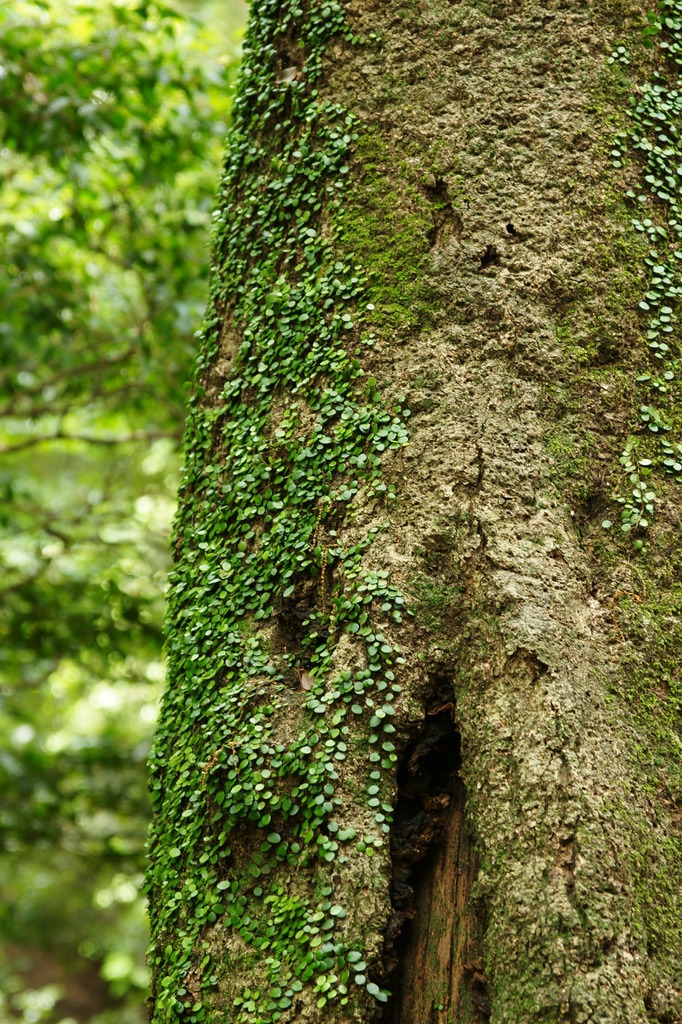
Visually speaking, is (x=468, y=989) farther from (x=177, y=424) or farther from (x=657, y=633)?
(x=177, y=424)

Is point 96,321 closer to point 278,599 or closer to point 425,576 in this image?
point 278,599

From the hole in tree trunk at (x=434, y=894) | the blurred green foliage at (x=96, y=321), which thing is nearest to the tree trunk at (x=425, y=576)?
the hole in tree trunk at (x=434, y=894)

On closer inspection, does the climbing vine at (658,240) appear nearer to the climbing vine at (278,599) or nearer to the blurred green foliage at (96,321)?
the climbing vine at (278,599)

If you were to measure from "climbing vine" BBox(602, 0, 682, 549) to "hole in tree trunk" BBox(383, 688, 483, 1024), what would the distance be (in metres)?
0.75

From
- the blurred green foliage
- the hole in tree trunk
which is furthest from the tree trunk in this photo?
the blurred green foliage

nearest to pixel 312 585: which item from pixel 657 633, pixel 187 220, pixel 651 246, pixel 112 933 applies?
pixel 657 633

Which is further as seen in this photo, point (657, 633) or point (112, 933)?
point (112, 933)

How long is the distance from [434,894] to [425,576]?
769 mm

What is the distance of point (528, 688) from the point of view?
7.43ft

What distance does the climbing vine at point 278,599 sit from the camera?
2.29 meters

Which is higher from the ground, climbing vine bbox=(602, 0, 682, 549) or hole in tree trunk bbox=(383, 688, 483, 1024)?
climbing vine bbox=(602, 0, 682, 549)

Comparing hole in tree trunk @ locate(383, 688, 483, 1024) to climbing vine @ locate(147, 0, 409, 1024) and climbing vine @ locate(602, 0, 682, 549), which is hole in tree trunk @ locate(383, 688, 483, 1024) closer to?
climbing vine @ locate(147, 0, 409, 1024)

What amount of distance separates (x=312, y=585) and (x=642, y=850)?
1.03 metres

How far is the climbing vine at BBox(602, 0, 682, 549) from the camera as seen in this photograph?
8.21 feet
